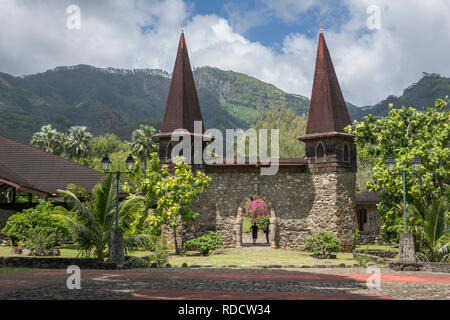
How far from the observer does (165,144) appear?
2361cm

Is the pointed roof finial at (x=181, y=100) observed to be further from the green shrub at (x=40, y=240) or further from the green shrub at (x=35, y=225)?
the green shrub at (x=40, y=240)

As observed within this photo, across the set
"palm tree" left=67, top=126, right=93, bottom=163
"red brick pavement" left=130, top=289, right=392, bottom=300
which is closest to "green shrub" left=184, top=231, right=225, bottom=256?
"red brick pavement" left=130, top=289, right=392, bottom=300

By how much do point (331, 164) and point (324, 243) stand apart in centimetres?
469

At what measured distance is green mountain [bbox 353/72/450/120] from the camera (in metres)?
87.6

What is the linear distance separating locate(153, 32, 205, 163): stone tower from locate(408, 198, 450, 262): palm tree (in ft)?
41.3

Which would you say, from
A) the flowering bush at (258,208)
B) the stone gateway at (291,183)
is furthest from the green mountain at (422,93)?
the stone gateway at (291,183)

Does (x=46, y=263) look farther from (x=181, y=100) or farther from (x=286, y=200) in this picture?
(x=286, y=200)

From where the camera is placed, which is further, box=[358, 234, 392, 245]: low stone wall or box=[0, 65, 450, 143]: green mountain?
box=[0, 65, 450, 143]: green mountain

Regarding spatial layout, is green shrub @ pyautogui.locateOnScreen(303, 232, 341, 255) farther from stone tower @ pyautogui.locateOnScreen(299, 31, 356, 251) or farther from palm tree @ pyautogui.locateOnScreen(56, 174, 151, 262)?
palm tree @ pyautogui.locateOnScreen(56, 174, 151, 262)

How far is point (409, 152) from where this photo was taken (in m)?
18.1

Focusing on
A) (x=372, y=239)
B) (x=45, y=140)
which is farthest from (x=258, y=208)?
(x=45, y=140)

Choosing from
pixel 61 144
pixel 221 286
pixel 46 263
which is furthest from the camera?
pixel 61 144

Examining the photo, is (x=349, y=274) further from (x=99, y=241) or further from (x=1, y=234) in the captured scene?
(x=1, y=234)
